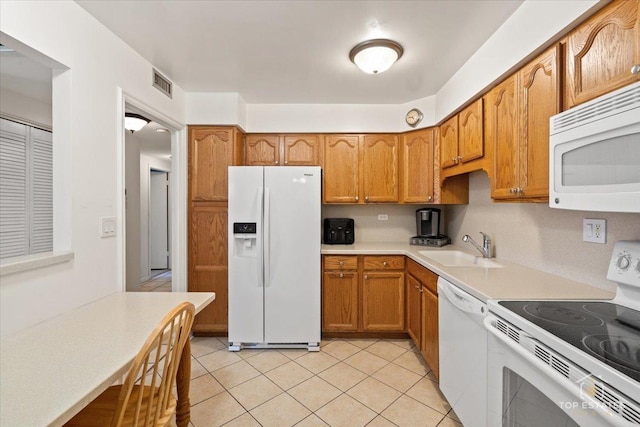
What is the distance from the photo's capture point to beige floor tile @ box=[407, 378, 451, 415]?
176 cm

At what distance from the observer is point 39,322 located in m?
1.25

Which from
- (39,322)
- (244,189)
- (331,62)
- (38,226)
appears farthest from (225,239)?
(38,226)

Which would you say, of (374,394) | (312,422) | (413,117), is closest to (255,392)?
(312,422)

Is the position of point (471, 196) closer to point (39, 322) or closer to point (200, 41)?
point (200, 41)

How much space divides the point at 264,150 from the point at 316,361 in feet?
7.09

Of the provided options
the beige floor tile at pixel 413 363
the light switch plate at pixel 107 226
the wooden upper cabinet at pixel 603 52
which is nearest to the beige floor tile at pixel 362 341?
the beige floor tile at pixel 413 363

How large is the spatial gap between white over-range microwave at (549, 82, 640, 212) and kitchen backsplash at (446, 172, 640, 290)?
0.41 m

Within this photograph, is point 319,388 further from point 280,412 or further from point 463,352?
point 463,352

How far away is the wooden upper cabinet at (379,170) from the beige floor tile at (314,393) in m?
1.77

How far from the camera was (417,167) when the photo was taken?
2846 millimetres

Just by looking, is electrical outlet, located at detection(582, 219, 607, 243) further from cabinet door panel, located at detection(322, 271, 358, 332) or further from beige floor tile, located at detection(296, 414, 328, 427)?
beige floor tile, located at detection(296, 414, 328, 427)

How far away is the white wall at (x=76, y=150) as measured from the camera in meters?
1.21

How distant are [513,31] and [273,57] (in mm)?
1560

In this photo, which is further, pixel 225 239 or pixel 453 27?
pixel 225 239
